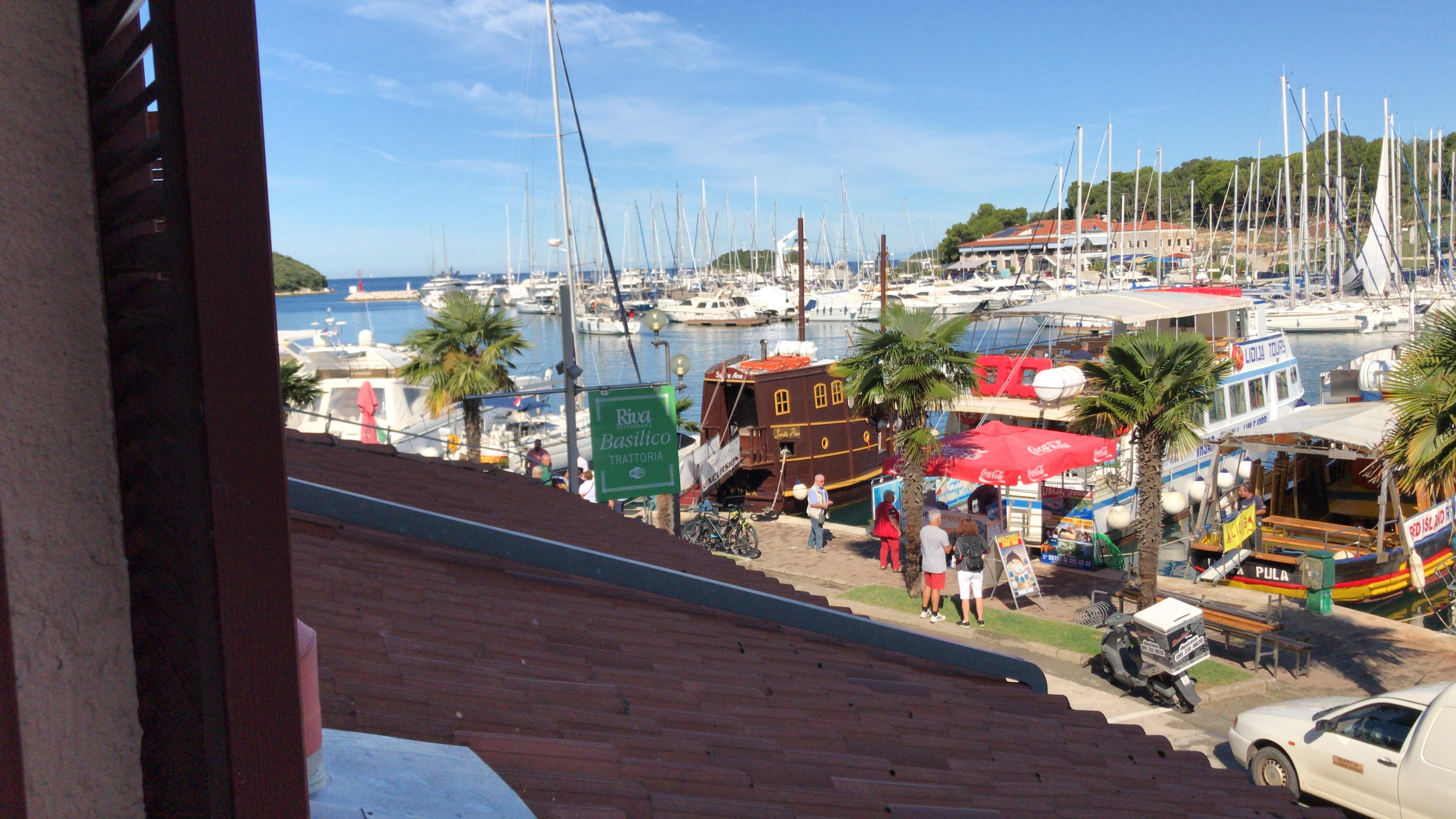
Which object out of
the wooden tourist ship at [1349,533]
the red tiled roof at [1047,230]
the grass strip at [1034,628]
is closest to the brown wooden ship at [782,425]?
the grass strip at [1034,628]

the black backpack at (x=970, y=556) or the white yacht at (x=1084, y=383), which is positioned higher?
the white yacht at (x=1084, y=383)

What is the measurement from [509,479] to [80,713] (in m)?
6.96

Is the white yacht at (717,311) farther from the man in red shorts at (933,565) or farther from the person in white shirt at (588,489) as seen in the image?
the man in red shorts at (933,565)

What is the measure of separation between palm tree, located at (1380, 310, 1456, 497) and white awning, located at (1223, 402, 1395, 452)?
370cm

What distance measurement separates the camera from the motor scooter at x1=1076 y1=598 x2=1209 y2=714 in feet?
35.1

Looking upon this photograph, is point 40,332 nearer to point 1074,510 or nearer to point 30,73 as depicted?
point 30,73

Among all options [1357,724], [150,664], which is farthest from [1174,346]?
[150,664]

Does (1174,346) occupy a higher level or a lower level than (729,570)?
higher

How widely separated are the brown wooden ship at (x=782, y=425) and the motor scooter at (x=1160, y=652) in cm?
1314

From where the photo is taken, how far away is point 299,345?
36344mm

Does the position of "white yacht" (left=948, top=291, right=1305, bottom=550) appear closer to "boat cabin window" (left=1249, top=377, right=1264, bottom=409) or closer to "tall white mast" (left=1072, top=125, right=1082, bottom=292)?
"boat cabin window" (left=1249, top=377, right=1264, bottom=409)

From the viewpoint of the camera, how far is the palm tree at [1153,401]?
1316 cm

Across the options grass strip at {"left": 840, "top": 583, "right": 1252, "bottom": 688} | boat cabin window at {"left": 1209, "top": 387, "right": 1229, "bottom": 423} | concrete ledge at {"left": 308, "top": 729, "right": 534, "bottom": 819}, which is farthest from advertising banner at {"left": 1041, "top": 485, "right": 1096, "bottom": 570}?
concrete ledge at {"left": 308, "top": 729, "right": 534, "bottom": 819}

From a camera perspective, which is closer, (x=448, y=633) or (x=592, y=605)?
(x=448, y=633)
